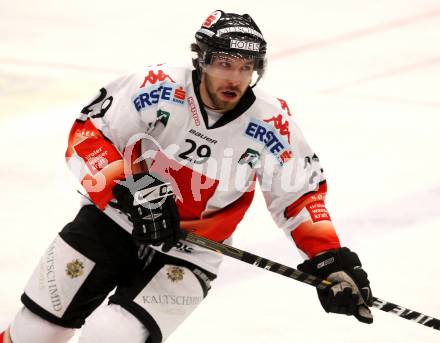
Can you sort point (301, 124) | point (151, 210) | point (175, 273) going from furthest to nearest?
point (301, 124)
point (175, 273)
point (151, 210)

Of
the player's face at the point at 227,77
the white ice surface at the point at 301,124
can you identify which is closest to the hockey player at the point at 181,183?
the player's face at the point at 227,77

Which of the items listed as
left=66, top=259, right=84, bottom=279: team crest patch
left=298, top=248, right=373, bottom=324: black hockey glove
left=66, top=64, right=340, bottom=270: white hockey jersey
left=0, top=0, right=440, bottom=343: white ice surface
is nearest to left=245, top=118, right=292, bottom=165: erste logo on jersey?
left=66, top=64, right=340, bottom=270: white hockey jersey

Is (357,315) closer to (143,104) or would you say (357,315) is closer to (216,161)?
(216,161)

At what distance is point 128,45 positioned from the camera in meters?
8.46

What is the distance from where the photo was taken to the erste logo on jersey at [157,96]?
13.4 ft

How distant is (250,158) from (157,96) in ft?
1.29

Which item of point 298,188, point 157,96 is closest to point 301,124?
point 298,188

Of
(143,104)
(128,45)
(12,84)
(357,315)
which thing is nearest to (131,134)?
(143,104)

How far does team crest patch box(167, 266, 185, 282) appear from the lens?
407 centimetres

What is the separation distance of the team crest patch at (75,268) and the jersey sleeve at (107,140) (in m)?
0.21

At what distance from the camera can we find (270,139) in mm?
4121

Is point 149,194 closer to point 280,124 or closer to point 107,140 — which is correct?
point 107,140

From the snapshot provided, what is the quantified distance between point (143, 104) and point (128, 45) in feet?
14.6

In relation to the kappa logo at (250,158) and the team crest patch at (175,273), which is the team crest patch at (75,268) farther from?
the kappa logo at (250,158)
